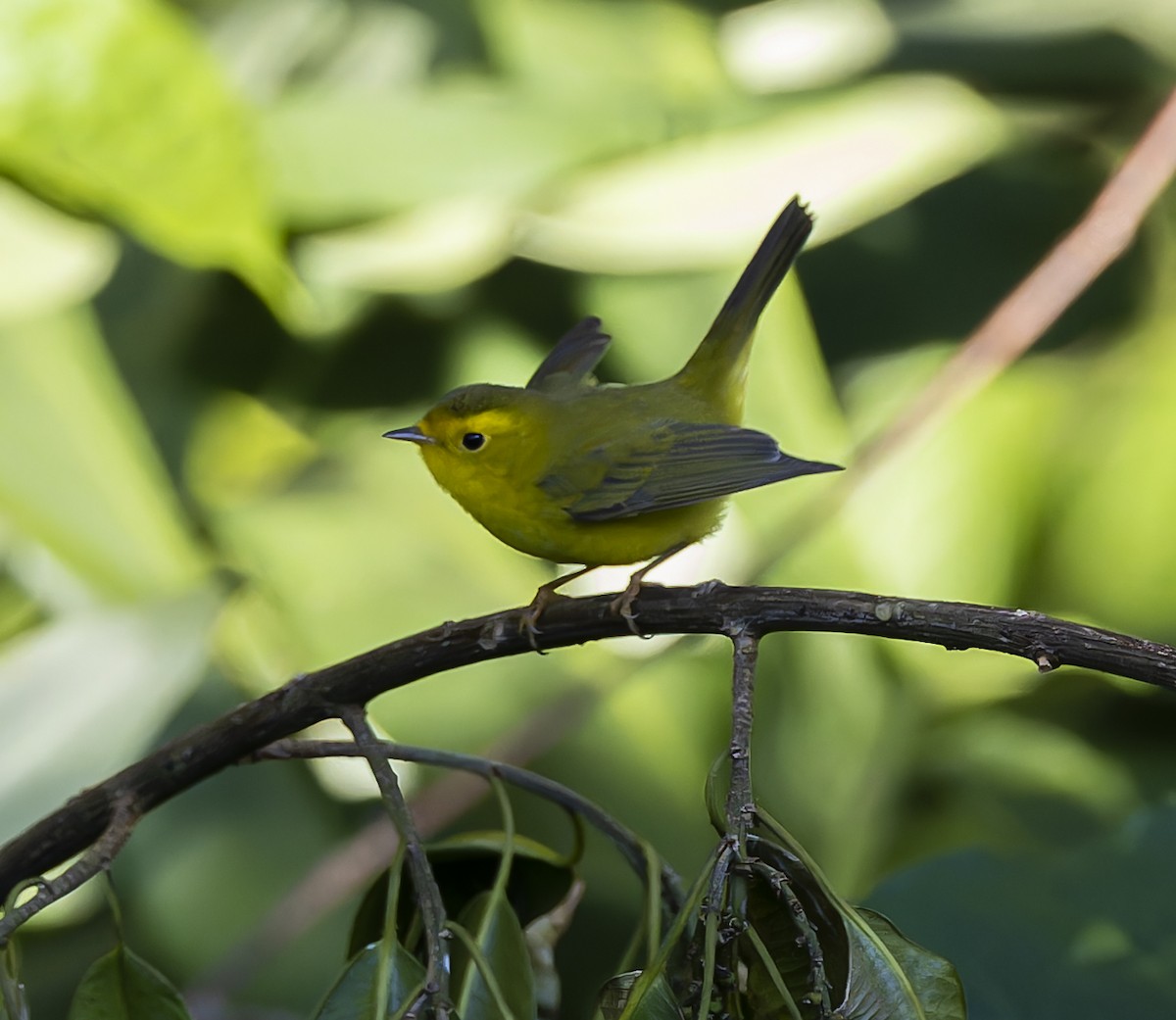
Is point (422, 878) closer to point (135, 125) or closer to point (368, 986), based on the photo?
point (368, 986)

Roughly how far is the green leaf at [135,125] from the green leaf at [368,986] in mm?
775

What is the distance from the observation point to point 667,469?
29.1 inches

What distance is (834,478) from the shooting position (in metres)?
1.12

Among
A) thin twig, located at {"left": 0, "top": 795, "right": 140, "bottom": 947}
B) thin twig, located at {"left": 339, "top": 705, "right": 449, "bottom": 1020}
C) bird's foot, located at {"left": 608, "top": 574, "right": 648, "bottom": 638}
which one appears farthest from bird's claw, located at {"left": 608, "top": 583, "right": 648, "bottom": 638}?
thin twig, located at {"left": 0, "top": 795, "right": 140, "bottom": 947}

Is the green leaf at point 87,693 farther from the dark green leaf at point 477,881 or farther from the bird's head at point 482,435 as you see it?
the dark green leaf at point 477,881

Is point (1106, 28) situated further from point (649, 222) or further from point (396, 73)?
point (396, 73)

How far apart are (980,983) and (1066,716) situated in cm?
50

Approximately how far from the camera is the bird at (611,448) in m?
0.74

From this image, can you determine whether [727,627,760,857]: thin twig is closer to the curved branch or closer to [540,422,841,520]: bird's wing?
the curved branch

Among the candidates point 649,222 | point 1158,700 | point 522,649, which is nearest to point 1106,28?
point 649,222

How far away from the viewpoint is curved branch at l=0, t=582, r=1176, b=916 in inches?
16.0

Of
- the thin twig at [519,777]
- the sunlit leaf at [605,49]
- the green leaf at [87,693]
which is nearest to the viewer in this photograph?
the thin twig at [519,777]

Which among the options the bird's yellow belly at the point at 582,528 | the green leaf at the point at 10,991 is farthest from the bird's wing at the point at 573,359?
the green leaf at the point at 10,991

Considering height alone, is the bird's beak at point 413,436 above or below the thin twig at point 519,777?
above
